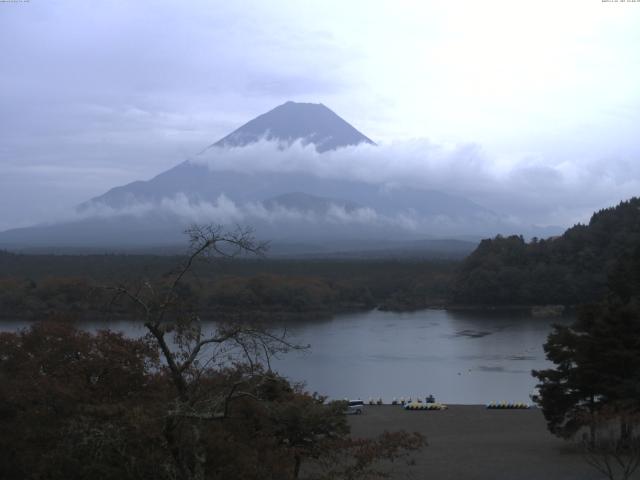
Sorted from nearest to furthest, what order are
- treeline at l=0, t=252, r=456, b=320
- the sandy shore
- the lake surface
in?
1. the sandy shore
2. the lake surface
3. treeline at l=0, t=252, r=456, b=320

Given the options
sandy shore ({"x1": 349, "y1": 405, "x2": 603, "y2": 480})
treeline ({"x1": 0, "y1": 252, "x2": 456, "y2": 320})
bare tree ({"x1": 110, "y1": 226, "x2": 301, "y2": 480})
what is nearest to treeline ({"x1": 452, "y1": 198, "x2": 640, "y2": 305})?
treeline ({"x1": 0, "y1": 252, "x2": 456, "y2": 320})

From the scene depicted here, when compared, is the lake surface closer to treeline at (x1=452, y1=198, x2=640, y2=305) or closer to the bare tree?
treeline at (x1=452, y1=198, x2=640, y2=305)

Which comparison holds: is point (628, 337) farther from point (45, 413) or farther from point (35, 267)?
Result: point (35, 267)

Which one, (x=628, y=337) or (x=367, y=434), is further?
(x=367, y=434)

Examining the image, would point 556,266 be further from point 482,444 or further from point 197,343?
point 197,343

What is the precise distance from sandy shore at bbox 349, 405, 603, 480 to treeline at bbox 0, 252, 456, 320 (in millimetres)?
10790

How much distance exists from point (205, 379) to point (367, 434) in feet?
19.1

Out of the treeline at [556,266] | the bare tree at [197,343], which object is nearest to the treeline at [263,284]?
the treeline at [556,266]

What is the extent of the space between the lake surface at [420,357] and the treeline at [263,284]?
7.40 ft

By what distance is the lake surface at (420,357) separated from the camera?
13.6m

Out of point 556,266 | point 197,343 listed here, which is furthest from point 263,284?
point 197,343

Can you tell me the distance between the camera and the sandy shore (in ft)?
22.7

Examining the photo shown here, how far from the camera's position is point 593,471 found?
6.65m

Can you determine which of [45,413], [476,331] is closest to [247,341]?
[45,413]
